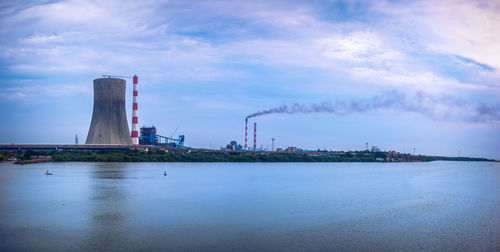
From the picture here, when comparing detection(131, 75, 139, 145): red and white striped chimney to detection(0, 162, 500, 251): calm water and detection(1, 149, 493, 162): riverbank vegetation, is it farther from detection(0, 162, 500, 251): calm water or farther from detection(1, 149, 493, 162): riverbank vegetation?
detection(0, 162, 500, 251): calm water

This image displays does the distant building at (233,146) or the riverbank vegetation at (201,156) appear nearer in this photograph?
the riverbank vegetation at (201,156)

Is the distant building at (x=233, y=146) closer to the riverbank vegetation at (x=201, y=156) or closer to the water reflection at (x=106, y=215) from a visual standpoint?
the riverbank vegetation at (x=201, y=156)

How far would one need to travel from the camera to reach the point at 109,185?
63.0 ft

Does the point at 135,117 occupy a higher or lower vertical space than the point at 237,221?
higher

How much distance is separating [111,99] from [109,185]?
2479cm

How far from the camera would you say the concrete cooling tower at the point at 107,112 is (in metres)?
42.0

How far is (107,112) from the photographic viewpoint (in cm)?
4197

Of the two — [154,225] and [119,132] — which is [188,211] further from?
[119,132]

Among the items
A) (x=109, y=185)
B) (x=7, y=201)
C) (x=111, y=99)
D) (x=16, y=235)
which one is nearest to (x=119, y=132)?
(x=111, y=99)

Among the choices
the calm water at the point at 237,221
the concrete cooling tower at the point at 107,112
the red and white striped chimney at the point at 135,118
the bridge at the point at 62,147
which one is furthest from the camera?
the red and white striped chimney at the point at 135,118

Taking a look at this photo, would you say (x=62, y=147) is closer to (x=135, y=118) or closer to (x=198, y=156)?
(x=135, y=118)

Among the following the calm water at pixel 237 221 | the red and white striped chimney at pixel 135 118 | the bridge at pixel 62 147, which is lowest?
the calm water at pixel 237 221

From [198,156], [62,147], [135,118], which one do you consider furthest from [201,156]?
[62,147]

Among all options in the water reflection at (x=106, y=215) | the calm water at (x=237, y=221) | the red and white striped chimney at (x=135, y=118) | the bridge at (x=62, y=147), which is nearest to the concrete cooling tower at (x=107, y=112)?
the bridge at (x=62, y=147)
